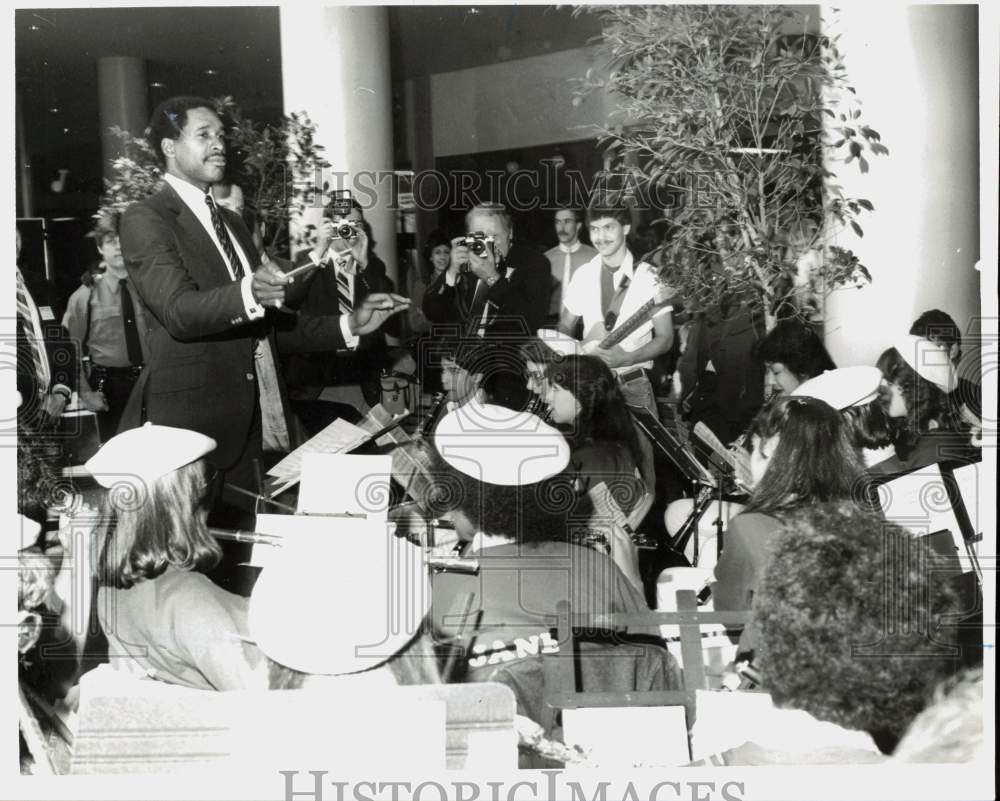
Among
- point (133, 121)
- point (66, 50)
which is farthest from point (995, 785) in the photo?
point (66, 50)

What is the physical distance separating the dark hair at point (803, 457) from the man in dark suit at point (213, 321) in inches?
47.2

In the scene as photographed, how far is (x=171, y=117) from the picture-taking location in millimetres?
3719

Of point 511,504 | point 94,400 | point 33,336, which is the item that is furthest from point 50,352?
point 511,504

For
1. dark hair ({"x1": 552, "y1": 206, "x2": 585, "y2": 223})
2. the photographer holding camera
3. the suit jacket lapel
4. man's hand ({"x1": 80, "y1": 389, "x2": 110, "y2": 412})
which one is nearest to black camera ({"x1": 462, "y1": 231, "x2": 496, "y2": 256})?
the photographer holding camera

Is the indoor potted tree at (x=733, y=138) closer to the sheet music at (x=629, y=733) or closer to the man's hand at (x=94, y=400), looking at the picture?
the sheet music at (x=629, y=733)

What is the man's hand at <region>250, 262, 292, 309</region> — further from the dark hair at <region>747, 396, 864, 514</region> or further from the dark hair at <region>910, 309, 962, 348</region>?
the dark hair at <region>910, 309, 962, 348</region>

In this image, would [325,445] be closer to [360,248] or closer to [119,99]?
[360,248]

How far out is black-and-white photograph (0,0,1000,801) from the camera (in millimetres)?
3713

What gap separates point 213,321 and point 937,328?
220 centimetres

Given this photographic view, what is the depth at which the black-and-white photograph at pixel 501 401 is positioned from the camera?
12.2 feet

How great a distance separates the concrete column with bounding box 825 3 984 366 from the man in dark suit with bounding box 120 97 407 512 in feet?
4.60

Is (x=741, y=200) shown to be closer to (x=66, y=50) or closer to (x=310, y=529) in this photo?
Result: (x=310, y=529)

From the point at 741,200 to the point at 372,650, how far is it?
174 cm

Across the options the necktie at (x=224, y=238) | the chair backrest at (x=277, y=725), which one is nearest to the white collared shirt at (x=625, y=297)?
the necktie at (x=224, y=238)
